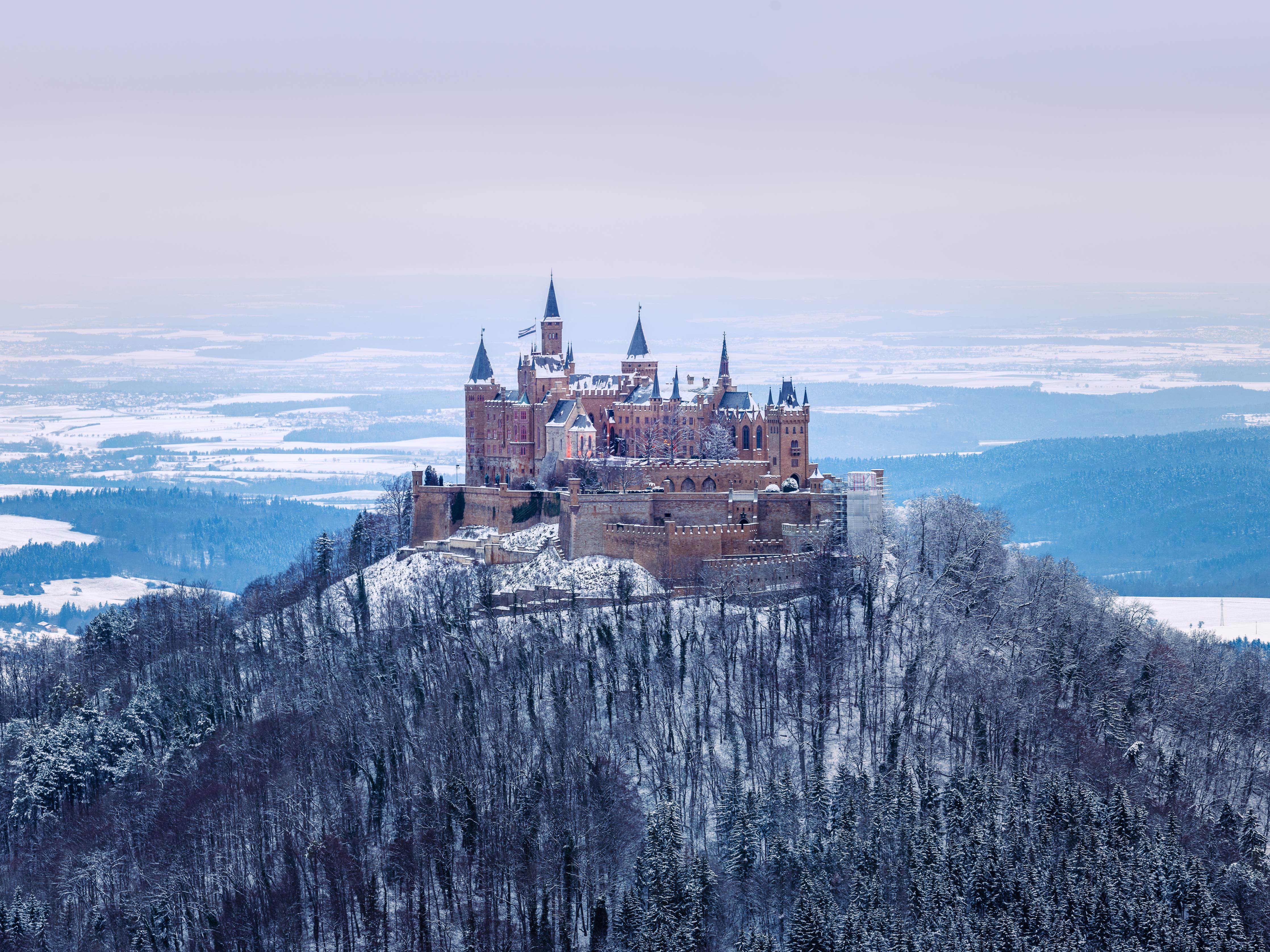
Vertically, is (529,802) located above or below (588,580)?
below

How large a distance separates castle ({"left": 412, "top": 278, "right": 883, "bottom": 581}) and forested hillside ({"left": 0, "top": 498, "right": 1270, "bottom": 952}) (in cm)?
342

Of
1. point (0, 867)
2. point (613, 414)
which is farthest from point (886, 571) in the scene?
point (0, 867)

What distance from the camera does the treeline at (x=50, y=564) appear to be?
617ft

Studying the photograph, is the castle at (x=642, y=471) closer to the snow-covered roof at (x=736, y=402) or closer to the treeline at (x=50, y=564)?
the snow-covered roof at (x=736, y=402)

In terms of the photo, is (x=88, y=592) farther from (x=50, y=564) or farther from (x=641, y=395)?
(x=641, y=395)

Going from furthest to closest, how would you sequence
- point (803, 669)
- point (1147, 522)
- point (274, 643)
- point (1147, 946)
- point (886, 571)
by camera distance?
1. point (1147, 522)
2. point (274, 643)
3. point (886, 571)
4. point (803, 669)
5. point (1147, 946)

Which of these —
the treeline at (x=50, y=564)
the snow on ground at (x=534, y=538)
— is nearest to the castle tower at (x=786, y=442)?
the snow on ground at (x=534, y=538)

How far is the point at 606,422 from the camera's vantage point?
104 meters

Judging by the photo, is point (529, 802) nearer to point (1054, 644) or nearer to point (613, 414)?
point (1054, 644)

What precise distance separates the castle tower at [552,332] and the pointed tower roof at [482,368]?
4318 mm

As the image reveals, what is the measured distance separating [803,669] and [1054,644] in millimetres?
12981

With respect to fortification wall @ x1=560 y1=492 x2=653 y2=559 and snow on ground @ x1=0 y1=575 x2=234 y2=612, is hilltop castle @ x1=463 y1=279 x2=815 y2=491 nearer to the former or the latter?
fortification wall @ x1=560 y1=492 x2=653 y2=559

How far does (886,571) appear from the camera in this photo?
89.0 metres

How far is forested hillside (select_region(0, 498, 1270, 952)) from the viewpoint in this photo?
6881 cm
